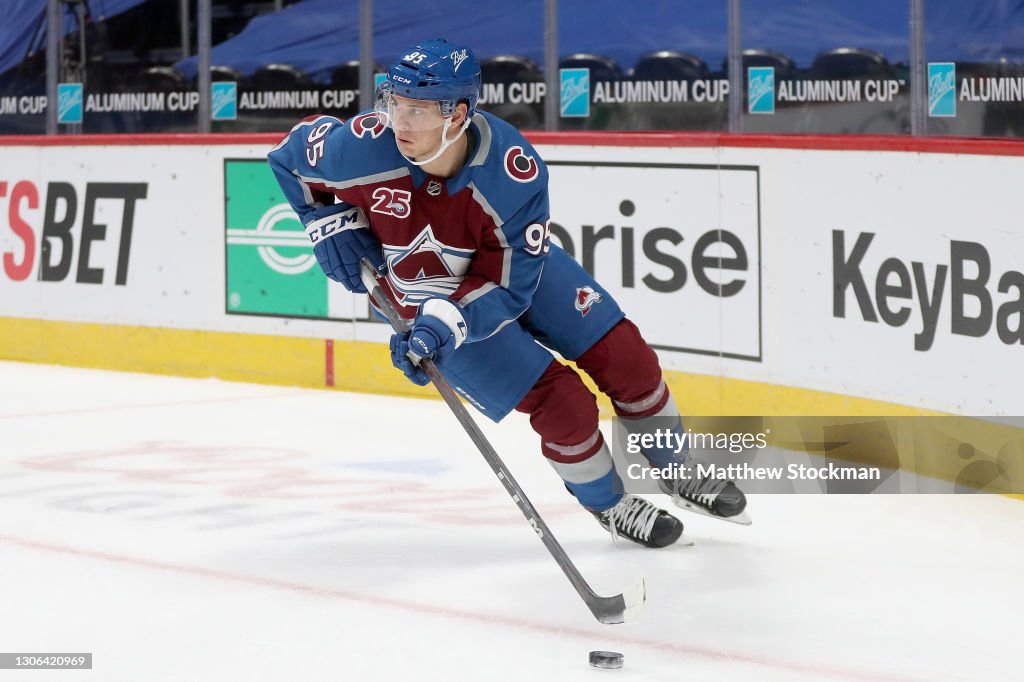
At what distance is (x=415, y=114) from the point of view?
120 inches

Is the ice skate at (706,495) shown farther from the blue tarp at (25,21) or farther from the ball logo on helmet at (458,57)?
the blue tarp at (25,21)

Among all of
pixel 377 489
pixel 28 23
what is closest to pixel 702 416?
pixel 377 489

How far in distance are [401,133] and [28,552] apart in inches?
52.8

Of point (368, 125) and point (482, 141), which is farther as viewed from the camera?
point (368, 125)

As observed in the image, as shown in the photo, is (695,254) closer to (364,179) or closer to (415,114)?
(364,179)

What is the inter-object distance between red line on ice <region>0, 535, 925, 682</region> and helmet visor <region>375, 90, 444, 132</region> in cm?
95

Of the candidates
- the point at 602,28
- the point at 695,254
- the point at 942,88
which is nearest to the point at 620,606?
the point at 695,254

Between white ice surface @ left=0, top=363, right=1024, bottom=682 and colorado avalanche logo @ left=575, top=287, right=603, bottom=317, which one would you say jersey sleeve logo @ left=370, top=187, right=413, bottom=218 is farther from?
→ white ice surface @ left=0, top=363, right=1024, bottom=682

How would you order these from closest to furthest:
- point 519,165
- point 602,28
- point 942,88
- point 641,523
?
point 519,165 → point 641,523 → point 942,88 → point 602,28

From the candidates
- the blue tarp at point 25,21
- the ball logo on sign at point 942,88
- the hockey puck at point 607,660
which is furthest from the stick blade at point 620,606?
the blue tarp at point 25,21

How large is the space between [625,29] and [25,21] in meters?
2.94

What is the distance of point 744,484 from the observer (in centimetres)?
426

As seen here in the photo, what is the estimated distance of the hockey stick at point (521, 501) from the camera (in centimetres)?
293

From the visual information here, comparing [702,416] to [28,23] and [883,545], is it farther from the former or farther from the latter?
[28,23]
